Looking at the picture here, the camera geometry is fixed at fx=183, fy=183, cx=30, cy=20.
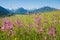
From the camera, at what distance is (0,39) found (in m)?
5.30

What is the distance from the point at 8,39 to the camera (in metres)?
4.98

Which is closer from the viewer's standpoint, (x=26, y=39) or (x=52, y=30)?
(x=52, y=30)

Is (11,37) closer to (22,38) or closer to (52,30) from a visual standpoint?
(22,38)

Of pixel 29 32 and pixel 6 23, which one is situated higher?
pixel 6 23

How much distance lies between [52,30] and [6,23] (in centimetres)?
119

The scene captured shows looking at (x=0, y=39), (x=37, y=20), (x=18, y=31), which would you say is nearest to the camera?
(x=37, y=20)

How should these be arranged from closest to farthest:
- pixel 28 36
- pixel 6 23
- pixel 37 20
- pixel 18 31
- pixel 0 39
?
1. pixel 6 23
2. pixel 37 20
3. pixel 0 39
4. pixel 28 36
5. pixel 18 31

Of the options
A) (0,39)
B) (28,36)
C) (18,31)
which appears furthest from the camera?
(18,31)

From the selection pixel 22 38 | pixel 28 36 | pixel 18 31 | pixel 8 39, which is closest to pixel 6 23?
pixel 8 39

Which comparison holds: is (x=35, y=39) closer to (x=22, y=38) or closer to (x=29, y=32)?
(x=22, y=38)

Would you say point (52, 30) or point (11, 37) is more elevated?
point (52, 30)

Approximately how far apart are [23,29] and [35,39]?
1.22 meters

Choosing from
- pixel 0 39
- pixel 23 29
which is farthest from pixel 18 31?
pixel 0 39

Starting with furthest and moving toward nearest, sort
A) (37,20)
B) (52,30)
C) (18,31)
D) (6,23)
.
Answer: (18,31) < (37,20) < (6,23) < (52,30)
